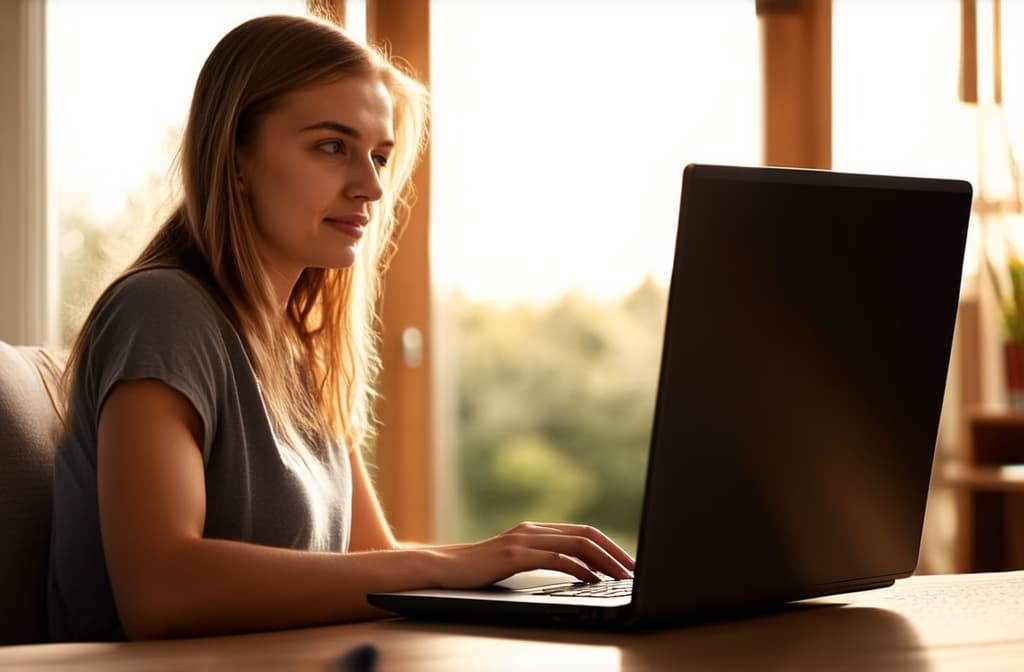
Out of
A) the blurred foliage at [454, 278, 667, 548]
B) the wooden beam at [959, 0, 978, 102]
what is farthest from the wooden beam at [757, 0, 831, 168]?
the blurred foliage at [454, 278, 667, 548]

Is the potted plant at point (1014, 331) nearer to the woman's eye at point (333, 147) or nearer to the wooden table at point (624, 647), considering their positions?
the woman's eye at point (333, 147)

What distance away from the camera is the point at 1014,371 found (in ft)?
11.5

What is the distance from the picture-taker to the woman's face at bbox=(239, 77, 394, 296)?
1.51 m

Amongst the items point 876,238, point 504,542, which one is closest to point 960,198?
point 876,238

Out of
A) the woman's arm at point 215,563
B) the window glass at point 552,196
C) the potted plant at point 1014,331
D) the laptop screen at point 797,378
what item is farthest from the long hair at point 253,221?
the potted plant at point 1014,331

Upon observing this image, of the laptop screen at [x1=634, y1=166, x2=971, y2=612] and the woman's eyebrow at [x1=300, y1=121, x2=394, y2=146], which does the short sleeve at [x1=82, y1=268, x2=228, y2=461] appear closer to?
the woman's eyebrow at [x1=300, y1=121, x2=394, y2=146]

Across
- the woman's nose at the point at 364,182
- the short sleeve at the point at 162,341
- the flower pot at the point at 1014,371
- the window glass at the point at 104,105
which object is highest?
the window glass at the point at 104,105

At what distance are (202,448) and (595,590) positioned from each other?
435 millimetres

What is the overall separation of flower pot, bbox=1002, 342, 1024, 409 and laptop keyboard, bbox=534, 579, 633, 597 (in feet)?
8.82

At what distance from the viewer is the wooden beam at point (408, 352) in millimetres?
3404

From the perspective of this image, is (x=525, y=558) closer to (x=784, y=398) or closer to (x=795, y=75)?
(x=784, y=398)

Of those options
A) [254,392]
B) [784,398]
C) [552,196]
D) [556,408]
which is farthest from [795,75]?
[784,398]

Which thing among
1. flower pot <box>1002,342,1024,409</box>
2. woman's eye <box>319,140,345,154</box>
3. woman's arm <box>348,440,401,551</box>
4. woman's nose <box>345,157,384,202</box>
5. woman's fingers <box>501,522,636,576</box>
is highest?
woman's eye <box>319,140,345,154</box>

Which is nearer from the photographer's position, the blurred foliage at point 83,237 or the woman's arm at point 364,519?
the woman's arm at point 364,519
